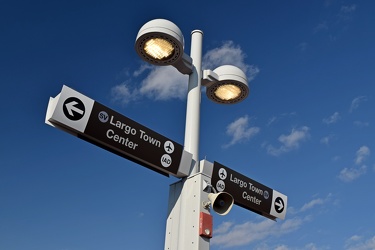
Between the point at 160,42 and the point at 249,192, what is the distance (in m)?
2.44

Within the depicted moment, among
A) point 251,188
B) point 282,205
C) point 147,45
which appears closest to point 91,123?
point 147,45

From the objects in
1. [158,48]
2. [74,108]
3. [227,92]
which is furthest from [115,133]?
[227,92]

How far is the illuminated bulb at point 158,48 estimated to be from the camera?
5922mm

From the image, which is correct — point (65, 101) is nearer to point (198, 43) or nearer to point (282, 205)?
point (198, 43)

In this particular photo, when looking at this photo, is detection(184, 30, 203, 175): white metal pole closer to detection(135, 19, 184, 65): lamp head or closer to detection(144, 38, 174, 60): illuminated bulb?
detection(135, 19, 184, 65): lamp head

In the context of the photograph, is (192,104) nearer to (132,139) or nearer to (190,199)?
(132,139)

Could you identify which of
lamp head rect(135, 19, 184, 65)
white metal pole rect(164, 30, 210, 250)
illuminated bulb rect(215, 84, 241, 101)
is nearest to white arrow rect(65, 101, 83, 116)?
lamp head rect(135, 19, 184, 65)

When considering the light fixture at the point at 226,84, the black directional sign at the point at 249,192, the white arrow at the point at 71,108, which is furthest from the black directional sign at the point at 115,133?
the light fixture at the point at 226,84

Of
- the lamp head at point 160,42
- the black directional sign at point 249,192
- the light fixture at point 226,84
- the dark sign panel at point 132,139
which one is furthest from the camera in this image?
the light fixture at point 226,84

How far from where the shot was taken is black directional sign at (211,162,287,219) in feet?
19.4

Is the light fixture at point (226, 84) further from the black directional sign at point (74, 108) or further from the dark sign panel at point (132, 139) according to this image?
the black directional sign at point (74, 108)

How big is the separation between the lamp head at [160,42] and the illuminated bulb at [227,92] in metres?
0.99

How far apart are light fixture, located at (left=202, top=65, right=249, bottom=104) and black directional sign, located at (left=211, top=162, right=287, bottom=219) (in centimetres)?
133

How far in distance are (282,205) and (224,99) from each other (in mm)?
1875
